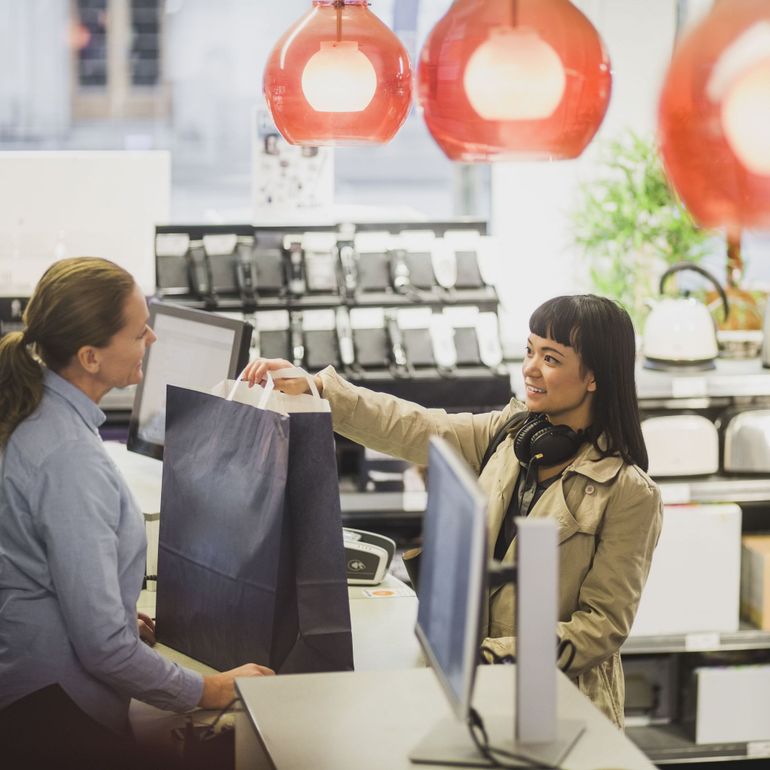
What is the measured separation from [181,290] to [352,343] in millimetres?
655

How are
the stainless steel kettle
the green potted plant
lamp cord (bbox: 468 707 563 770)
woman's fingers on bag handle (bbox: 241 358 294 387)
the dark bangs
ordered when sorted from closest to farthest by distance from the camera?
lamp cord (bbox: 468 707 563 770), the dark bangs, woman's fingers on bag handle (bbox: 241 358 294 387), the stainless steel kettle, the green potted plant

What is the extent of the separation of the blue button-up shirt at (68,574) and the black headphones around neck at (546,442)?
87cm

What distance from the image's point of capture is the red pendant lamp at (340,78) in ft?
7.61

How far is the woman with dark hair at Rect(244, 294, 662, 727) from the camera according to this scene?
2607mm

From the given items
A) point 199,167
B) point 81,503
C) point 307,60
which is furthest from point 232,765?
point 199,167

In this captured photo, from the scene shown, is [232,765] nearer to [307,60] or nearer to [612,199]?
[307,60]

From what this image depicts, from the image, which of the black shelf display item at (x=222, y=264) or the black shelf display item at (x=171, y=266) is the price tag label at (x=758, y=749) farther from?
the black shelf display item at (x=171, y=266)

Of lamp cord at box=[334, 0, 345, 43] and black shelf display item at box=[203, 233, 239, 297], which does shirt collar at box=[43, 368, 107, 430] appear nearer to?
lamp cord at box=[334, 0, 345, 43]

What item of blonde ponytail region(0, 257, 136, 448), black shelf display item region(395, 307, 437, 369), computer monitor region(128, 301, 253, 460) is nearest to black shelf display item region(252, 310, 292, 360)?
black shelf display item region(395, 307, 437, 369)

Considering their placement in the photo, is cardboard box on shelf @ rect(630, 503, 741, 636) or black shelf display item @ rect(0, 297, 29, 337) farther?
black shelf display item @ rect(0, 297, 29, 337)

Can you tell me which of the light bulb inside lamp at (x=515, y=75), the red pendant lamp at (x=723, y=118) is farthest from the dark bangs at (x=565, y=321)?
the red pendant lamp at (x=723, y=118)

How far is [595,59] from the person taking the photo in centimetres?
176

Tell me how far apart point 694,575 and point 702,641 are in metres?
0.24

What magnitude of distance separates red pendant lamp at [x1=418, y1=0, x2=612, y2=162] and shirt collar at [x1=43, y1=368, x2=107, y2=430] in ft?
2.97
